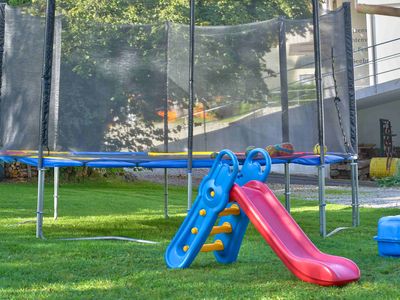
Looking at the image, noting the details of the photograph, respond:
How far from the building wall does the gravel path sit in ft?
12.7

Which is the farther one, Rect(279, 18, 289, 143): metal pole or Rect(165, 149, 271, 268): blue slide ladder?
Rect(279, 18, 289, 143): metal pole

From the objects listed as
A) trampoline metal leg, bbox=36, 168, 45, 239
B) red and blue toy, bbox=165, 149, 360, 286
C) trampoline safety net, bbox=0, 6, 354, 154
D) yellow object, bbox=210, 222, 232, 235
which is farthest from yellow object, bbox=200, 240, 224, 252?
trampoline safety net, bbox=0, 6, 354, 154

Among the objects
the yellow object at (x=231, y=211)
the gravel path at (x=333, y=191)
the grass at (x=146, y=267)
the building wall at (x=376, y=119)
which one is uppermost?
the building wall at (x=376, y=119)

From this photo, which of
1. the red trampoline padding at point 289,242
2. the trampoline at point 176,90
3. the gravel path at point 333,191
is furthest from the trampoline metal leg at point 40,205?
the gravel path at point 333,191

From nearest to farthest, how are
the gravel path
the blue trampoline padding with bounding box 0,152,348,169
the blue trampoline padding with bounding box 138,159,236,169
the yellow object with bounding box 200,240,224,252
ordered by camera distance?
the yellow object with bounding box 200,240,224,252, the blue trampoline padding with bounding box 0,152,348,169, the blue trampoline padding with bounding box 138,159,236,169, the gravel path

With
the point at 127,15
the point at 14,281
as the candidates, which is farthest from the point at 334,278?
the point at 127,15

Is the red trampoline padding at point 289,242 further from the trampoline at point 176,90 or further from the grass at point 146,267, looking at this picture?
the trampoline at point 176,90

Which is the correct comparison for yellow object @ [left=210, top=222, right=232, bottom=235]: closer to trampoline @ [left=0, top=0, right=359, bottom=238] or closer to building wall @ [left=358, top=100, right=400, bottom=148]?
trampoline @ [left=0, top=0, right=359, bottom=238]

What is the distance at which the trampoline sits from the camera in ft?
23.7

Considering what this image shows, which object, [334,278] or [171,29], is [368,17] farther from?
[334,278]

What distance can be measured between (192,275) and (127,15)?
590 cm

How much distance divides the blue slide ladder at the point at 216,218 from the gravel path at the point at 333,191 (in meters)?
6.05

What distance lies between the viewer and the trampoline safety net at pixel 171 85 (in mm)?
7301

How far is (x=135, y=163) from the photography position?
694cm
